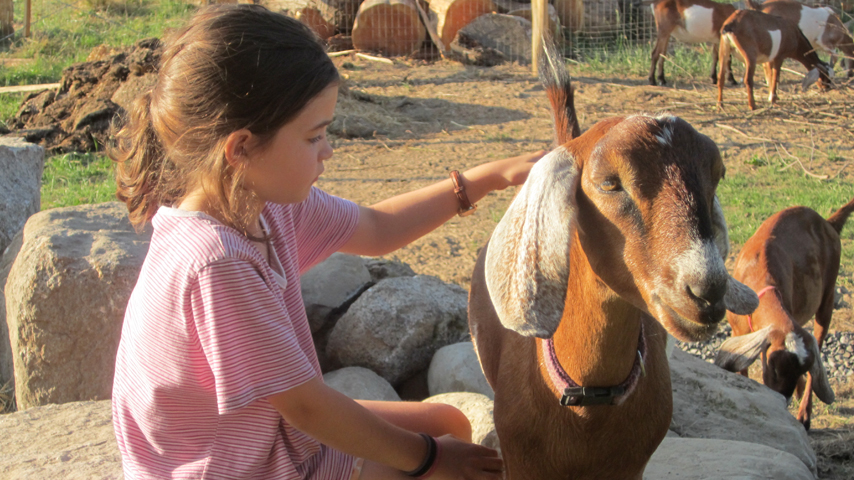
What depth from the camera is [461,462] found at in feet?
6.27

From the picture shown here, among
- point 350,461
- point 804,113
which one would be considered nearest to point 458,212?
point 350,461

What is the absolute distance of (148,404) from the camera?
1.70m

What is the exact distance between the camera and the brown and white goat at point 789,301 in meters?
3.77

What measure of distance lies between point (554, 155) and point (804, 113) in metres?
8.24

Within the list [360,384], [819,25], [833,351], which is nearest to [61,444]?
[360,384]

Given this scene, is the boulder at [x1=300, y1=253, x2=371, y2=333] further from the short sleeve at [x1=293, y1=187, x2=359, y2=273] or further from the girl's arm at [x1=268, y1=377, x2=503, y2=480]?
the girl's arm at [x1=268, y1=377, x2=503, y2=480]

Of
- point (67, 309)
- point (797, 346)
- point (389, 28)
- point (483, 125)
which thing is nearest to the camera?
point (67, 309)

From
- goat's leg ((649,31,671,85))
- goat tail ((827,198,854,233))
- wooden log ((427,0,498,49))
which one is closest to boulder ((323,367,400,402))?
goat tail ((827,198,854,233))

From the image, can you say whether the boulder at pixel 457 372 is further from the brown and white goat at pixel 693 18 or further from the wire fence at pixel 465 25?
the brown and white goat at pixel 693 18

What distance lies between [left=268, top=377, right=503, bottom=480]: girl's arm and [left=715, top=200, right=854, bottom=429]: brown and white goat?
8.20 feet

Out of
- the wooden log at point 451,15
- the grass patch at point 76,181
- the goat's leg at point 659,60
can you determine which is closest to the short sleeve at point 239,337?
the grass patch at point 76,181

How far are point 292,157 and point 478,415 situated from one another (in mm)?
1413

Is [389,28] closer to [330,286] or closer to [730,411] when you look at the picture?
[330,286]

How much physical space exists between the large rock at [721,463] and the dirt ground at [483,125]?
6.64 feet
